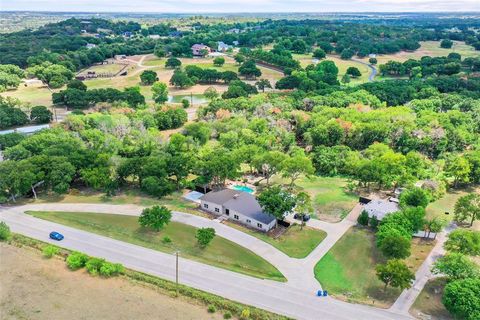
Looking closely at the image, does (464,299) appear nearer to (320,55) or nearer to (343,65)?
(343,65)

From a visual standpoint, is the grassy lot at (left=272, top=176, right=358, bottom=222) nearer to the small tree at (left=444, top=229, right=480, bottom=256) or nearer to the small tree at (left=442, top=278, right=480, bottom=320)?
the small tree at (left=444, top=229, right=480, bottom=256)

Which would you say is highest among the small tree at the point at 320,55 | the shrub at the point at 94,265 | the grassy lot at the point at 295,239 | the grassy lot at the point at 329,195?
the small tree at the point at 320,55

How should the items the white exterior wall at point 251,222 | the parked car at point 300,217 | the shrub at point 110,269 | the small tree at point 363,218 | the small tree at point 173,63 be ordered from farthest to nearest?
the small tree at point 173,63, the parked car at point 300,217, the small tree at point 363,218, the white exterior wall at point 251,222, the shrub at point 110,269

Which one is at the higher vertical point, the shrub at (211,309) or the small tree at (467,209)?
the small tree at (467,209)

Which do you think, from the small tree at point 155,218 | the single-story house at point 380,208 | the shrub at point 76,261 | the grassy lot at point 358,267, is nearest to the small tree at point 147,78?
the small tree at point 155,218

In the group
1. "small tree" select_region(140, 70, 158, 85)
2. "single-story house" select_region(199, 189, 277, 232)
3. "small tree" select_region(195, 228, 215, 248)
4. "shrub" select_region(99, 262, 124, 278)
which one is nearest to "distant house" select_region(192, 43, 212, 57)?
"small tree" select_region(140, 70, 158, 85)

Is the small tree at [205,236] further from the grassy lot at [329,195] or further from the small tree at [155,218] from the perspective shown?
the grassy lot at [329,195]
